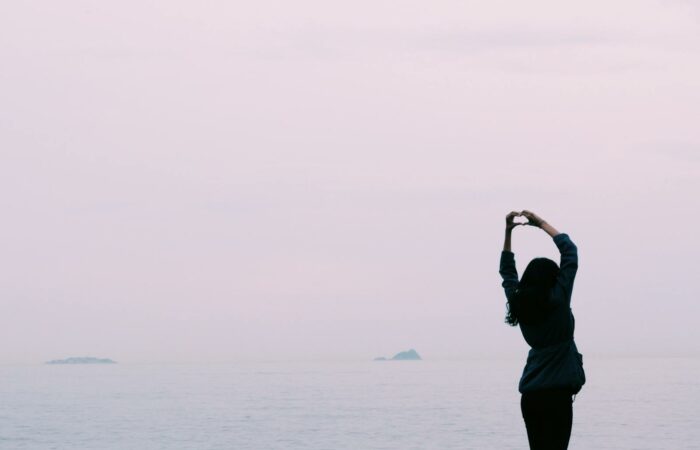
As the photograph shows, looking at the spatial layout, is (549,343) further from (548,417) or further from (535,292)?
(548,417)

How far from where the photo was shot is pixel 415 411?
→ 258 ft

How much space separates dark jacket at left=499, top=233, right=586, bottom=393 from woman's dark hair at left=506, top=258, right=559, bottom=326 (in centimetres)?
4

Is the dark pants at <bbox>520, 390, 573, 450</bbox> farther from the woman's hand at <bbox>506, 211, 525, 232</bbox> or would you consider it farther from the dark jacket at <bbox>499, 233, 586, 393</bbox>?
the woman's hand at <bbox>506, 211, 525, 232</bbox>

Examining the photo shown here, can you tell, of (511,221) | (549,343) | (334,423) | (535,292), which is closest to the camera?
(535,292)

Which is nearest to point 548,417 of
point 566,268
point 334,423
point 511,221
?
point 566,268

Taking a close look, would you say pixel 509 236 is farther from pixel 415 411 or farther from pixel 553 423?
pixel 415 411

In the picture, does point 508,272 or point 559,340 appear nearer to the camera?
point 559,340

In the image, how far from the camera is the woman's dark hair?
6.94 metres

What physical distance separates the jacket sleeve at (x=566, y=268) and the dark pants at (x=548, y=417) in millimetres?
626

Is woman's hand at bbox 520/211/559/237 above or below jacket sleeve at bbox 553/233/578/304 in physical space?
above

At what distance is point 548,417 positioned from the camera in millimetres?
7094

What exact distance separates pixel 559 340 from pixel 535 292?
0.36 meters

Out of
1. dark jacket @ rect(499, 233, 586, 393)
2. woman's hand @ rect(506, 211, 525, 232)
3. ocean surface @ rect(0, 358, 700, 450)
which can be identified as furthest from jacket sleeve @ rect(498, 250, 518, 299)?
ocean surface @ rect(0, 358, 700, 450)

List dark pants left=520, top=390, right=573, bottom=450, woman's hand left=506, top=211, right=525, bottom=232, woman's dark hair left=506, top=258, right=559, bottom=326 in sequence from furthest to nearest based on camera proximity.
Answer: woman's hand left=506, top=211, right=525, bottom=232
dark pants left=520, top=390, right=573, bottom=450
woman's dark hair left=506, top=258, right=559, bottom=326
